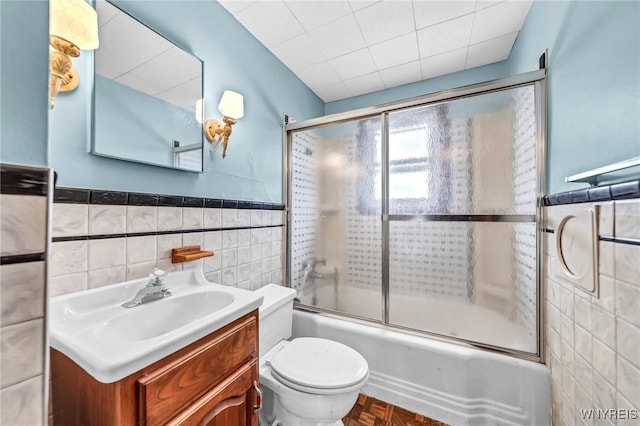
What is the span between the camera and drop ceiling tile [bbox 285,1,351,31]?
1457mm

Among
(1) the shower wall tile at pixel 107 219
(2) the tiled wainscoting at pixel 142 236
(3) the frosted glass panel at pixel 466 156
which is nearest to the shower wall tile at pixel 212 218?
(2) the tiled wainscoting at pixel 142 236

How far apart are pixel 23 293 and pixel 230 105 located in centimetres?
125

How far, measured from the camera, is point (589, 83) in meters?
0.93

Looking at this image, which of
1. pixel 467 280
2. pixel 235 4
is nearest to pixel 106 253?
pixel 235 4

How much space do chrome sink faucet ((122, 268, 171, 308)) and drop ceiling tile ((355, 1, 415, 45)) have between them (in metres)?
1.77

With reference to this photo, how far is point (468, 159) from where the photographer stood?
1463mm

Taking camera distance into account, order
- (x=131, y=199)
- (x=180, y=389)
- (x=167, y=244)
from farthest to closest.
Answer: (x=167, y=244) → (x=131, y=199) → (x=180, y=389)

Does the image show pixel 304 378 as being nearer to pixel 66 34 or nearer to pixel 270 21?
pixel 66 34

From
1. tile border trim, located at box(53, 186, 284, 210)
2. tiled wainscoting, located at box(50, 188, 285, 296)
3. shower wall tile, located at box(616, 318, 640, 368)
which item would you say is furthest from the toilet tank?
shower wall tile, located at box(616, 318, 640, 368)

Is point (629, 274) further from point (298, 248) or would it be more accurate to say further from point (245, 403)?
point (298, 248)

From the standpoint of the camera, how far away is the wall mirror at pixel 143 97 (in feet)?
3.15

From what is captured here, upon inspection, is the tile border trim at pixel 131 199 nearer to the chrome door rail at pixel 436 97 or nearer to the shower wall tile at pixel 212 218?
the shower wall tile at pixel 212 218

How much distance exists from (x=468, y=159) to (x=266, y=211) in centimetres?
131

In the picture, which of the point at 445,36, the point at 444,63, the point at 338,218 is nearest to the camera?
the point at 445,36
